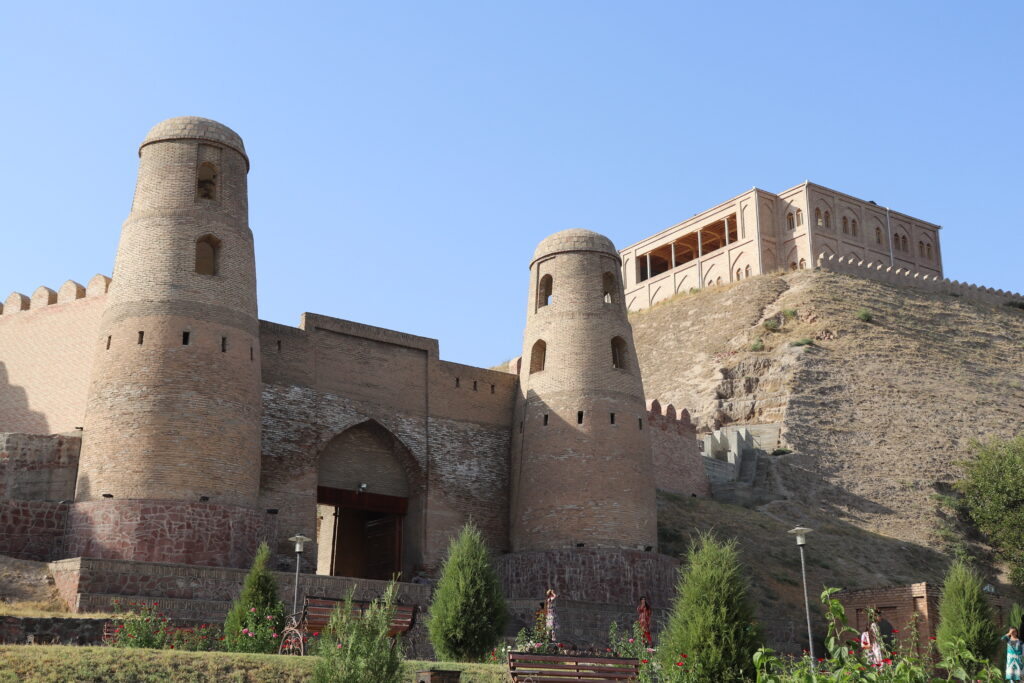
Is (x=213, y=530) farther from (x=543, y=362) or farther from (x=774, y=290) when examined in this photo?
(x=774, y=290)

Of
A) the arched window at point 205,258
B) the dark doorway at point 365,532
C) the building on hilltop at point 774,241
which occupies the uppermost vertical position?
the building on hilltop at point 774,241

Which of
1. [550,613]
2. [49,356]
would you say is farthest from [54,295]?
[550,613]

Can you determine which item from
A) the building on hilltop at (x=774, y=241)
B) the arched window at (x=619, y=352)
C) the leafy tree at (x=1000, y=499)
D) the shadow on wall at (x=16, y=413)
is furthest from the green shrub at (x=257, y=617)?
the building on hilltop at (x=774, y=241)

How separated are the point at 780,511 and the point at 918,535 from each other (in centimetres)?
388

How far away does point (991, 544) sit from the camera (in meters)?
31.7

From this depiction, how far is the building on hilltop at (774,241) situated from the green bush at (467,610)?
3823 centimetres

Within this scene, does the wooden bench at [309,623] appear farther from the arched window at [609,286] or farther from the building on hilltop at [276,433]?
the arched window at [609,286]

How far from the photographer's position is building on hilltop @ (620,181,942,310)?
5319cm

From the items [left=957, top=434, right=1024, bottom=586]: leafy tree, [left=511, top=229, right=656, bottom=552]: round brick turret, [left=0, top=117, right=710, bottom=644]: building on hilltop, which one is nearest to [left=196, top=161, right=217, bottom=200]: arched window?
[left=0, top=117, right=710, bottom=644]: building on hilltop

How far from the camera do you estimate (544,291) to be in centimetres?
2606

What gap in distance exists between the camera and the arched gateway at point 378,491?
76.5 feet

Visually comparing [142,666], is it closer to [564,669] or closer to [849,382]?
[564,669]

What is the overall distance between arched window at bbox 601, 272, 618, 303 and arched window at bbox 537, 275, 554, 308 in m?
1.17

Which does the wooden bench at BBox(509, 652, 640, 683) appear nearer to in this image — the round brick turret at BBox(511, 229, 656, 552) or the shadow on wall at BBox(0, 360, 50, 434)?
the round brick turret at BBox(511, 229, 656, 552)
